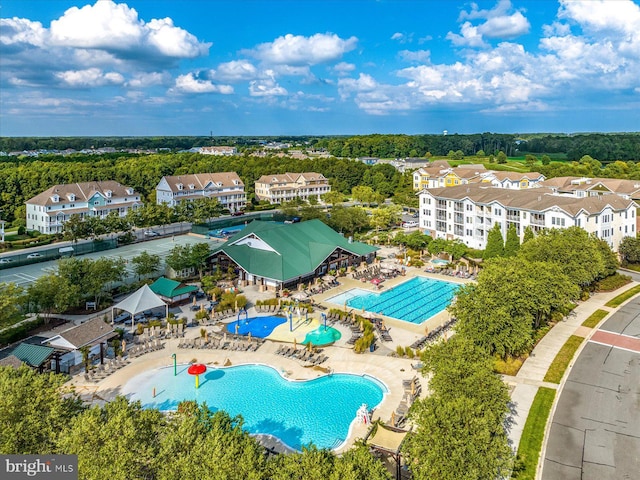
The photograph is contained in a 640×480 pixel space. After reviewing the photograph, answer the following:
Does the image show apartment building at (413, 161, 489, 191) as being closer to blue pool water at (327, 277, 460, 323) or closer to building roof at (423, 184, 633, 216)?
building roof at (423, 184, 633, 216)

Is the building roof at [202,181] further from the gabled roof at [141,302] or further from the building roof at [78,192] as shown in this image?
the gabled roof at [141,302]

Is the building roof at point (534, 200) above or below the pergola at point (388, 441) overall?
above

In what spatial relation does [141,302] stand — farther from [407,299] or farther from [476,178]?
[476,178]

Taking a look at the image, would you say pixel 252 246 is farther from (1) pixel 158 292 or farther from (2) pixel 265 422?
(2) pixel 265 422

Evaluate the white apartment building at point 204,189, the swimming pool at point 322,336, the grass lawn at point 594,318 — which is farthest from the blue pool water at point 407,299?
the white apartment building at point 204,189

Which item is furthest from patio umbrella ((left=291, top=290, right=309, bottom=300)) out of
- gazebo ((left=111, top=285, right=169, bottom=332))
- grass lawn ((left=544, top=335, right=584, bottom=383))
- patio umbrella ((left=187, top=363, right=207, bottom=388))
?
grass lawn ((left=544, top=335, right=584, bottom=383))

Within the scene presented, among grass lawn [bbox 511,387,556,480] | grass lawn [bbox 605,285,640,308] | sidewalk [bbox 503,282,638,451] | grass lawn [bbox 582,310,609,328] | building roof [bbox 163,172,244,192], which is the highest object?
building roof [bbox 163,172,244,192]
